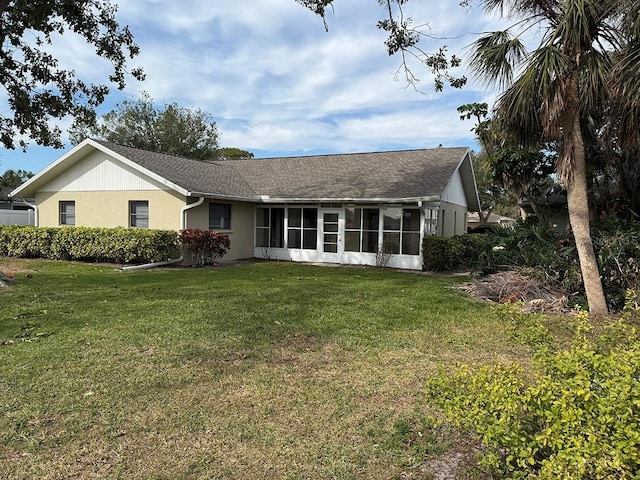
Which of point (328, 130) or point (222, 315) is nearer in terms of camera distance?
point (222, 315)

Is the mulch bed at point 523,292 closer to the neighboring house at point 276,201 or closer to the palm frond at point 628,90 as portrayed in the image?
the palm frond at point 628,90

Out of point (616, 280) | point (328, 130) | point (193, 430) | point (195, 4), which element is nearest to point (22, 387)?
point (193, 430)

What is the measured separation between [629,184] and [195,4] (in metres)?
→ 11.6

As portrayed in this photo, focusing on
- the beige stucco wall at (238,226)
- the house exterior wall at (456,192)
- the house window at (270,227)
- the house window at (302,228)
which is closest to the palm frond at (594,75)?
the house exterior wall at (456,192)

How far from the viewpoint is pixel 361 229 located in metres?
15.6

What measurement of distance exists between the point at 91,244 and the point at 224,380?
12.7m

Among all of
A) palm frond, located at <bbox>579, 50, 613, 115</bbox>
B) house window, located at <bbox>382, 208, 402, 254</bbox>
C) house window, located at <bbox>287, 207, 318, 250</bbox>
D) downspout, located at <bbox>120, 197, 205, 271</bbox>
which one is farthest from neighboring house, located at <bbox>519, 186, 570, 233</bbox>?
downspout, located at <bbox>120, 197, 205, 271</bbox>

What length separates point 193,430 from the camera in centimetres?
329

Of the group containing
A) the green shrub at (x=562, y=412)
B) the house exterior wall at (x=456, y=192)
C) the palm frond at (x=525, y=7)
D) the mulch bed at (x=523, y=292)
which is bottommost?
the mulch bed at (x=523, y=292)

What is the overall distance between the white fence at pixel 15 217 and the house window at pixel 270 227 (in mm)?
17362

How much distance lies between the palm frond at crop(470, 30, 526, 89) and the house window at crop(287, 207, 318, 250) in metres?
9.55

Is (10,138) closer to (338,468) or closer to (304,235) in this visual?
(304,235)

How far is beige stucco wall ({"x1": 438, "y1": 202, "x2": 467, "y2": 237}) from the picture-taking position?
54.8 ft

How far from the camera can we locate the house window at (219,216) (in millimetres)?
15742
